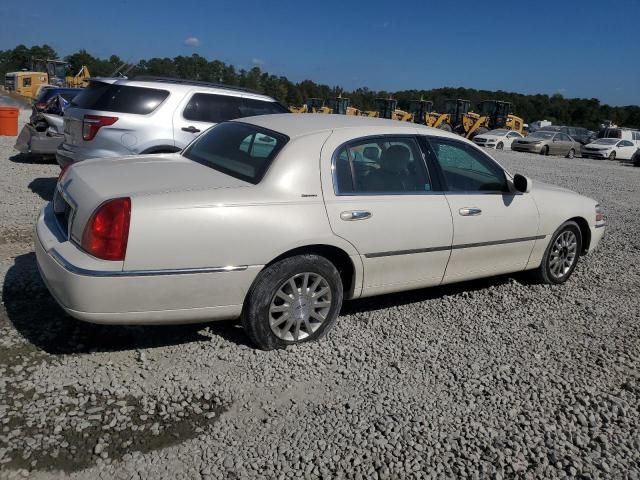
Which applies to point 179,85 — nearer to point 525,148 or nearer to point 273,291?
point 273,291

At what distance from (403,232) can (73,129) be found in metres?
4.92

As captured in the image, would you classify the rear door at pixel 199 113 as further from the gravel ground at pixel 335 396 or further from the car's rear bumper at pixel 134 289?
the car's rear bumper at pixel 134 289

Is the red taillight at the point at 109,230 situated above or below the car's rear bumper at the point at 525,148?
below

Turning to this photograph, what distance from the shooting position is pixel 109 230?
10.2 ft

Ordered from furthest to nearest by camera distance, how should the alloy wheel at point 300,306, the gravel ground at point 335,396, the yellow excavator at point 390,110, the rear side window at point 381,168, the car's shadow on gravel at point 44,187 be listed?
the yellow excavator at point 390,110 < the car's shadow on gravel at point 44,187 < the rear side window at point 381,168 < the alloy wheel at point 300,306 < the gravel ground at point 335,396

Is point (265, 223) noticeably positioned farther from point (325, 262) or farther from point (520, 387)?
point (520, 387)

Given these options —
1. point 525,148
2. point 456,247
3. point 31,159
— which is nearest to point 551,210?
point 456,247

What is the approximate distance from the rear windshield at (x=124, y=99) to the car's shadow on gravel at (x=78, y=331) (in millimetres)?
3193

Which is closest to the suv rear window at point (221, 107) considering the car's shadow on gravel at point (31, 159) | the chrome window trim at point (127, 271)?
the chrome window trim at point (127, 271)

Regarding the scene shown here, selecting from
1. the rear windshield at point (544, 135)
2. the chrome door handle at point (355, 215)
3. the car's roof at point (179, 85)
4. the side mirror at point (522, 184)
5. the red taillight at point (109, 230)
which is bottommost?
the red taillight at point (109, 230)

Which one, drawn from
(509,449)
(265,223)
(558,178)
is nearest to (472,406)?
(509,449)

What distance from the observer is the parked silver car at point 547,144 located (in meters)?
27.7

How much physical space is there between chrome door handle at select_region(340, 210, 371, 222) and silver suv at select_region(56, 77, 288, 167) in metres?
3.83

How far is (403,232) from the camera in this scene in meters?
4.05
